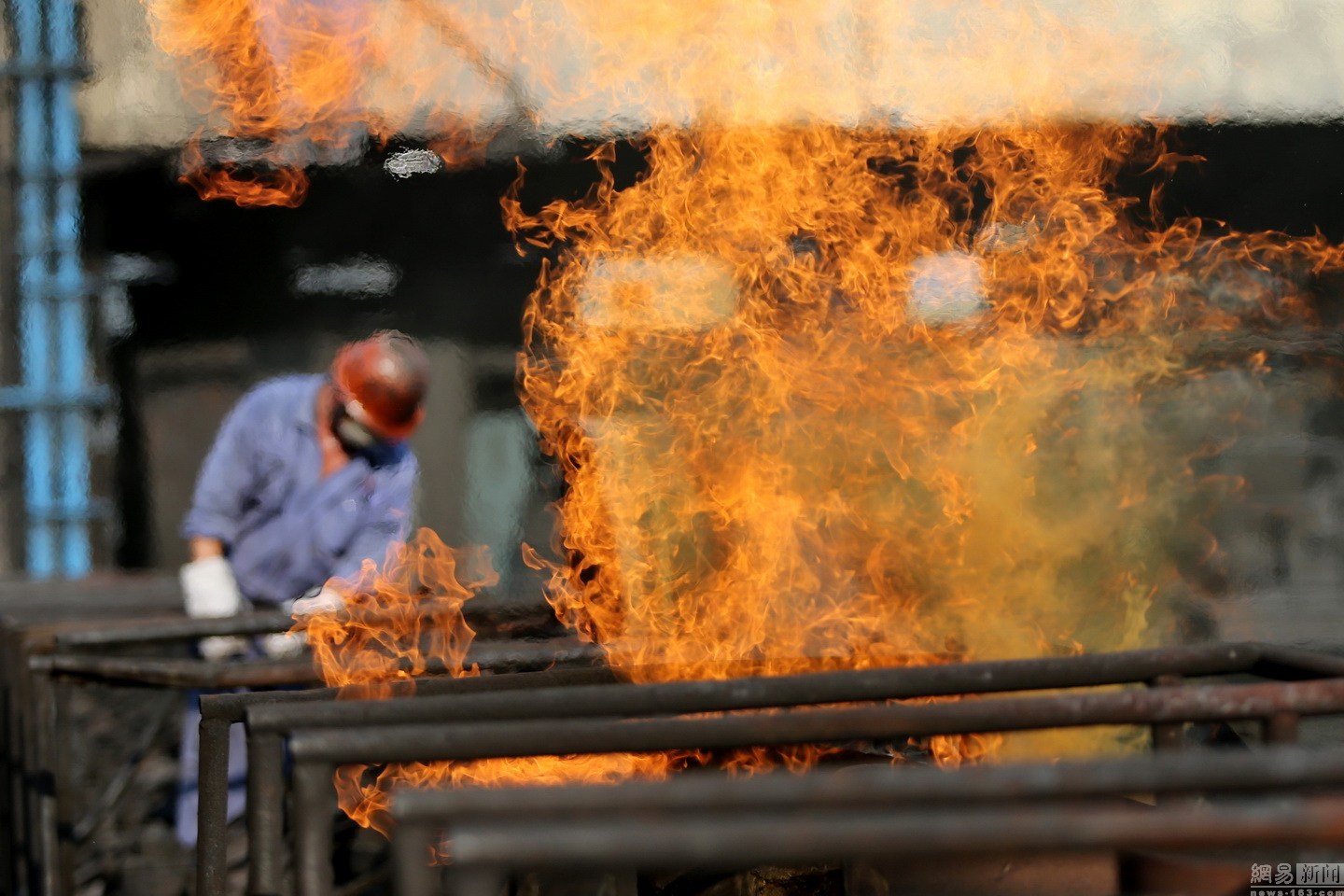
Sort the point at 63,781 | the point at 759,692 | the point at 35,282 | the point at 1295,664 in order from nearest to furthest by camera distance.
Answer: the point at 759,692, the point at 1295,664, the point at 63,781, the point at 35,282

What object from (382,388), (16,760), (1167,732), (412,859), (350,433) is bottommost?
(16,760)

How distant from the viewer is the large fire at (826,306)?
412 cm

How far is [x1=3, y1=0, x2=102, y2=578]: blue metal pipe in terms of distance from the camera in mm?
6430

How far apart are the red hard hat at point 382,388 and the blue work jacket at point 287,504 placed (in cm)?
21

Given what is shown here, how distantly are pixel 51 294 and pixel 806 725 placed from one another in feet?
20.2

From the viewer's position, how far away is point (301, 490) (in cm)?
426

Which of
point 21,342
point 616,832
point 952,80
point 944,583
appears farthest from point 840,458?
point 21,342

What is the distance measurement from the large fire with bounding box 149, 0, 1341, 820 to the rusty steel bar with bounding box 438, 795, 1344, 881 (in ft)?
5.69

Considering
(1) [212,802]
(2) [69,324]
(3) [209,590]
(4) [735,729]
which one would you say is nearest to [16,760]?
(3) [209,590]

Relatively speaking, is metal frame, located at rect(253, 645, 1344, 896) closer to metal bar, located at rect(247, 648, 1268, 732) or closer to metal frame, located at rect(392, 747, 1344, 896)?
metal bar, located at rect(247, 648, 1268, 732)

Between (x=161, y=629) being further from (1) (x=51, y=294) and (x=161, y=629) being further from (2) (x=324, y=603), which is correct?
(1) (x=51, y=294)

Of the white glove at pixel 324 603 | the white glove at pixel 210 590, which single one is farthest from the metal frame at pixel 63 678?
the white glove at pixel 210 590

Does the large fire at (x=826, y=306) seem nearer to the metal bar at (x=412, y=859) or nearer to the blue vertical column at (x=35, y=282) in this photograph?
the blue vertical column at (x=35, y=282)

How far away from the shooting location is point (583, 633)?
148 inches
